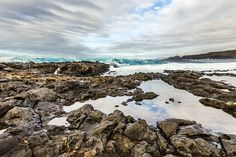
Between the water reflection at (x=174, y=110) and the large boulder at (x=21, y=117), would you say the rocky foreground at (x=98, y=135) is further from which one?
the water reflection at (x=174, y=110)

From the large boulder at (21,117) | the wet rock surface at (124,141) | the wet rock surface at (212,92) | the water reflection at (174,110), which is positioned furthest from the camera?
the wet rock surface at (212,92)

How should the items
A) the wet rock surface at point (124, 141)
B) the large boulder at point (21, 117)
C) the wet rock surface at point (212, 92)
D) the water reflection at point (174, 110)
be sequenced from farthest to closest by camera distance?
1. the wet rock surface at point (212, 92)
2. the large boulder at point (21, 117)
3. the water reflection at point (174, 110)
4. the wet rock surface at point (124, 141)

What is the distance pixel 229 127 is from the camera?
14180mm

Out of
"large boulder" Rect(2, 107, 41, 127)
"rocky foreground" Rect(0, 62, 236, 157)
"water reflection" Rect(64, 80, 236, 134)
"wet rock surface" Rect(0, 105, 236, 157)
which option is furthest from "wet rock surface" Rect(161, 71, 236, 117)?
"large boulder" Rect(2, 107, 41, 127)

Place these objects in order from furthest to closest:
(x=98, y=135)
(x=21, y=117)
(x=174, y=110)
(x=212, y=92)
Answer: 1. (x=212, y=92)
2. (x=174, y=110)
3. (x=21, y=117)
4. (x=98, y=135)

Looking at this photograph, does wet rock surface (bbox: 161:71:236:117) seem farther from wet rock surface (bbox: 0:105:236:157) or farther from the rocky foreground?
wet rock surface (bbox: 0:105:236:157)

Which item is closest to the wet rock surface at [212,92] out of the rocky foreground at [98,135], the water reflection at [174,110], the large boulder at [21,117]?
the rocky foreground at [98,135]

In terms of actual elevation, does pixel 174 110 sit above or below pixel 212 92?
below

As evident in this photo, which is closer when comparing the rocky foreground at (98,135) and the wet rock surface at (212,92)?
the rocky foreground at (98,135)

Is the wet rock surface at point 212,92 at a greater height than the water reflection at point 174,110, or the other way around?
the wet rock surface at point 212,92

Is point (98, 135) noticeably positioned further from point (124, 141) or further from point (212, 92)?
point (212, 92)

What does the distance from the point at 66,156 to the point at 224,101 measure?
12.1 m

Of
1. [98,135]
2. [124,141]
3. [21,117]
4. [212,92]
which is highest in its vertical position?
[21,117]

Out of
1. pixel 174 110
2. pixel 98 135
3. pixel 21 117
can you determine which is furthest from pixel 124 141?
pixel 21 117
